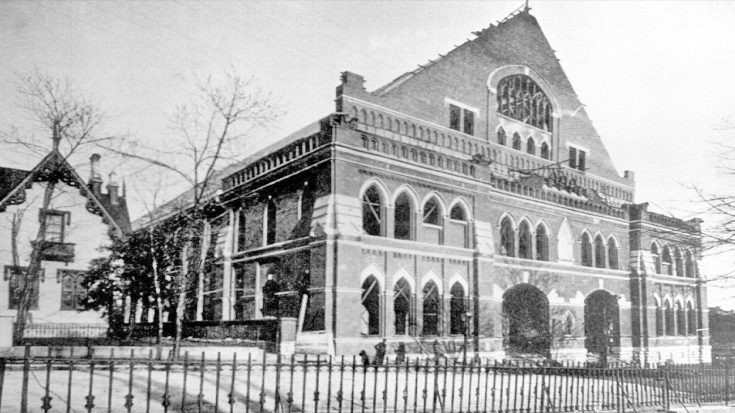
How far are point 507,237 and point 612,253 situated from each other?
8.39m

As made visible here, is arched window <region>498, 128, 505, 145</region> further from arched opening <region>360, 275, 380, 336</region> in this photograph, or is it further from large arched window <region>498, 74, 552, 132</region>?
arched opening <region>360, 275, 380, 336</region>

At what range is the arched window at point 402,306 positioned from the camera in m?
21.9

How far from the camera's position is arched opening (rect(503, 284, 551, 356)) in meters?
27.5

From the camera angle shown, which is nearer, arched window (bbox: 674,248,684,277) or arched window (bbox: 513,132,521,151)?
arched window (bbox: 513,132,521,151)

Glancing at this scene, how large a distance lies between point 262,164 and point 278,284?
4.81m

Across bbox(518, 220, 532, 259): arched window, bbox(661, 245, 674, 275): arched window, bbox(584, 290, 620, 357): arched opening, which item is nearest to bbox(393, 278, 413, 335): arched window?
bbox(518, 220, 532, 259): arched window

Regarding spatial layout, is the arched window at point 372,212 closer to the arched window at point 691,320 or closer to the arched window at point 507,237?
the arched window at point 507,237

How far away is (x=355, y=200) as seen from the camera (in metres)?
20.6

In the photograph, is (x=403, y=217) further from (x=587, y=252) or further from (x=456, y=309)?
(x=587, y=252)

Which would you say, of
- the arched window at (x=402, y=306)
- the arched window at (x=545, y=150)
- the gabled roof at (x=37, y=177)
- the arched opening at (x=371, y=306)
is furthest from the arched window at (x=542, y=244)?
the gabled roof at (x=37, y=177)

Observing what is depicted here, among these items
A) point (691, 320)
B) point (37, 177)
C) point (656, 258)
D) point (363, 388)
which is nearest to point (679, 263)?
point (656, 258)

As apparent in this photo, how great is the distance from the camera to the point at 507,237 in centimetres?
2694

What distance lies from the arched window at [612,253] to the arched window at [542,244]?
17.7ft

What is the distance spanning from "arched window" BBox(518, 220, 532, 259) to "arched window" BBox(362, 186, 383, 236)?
27.6 feet
